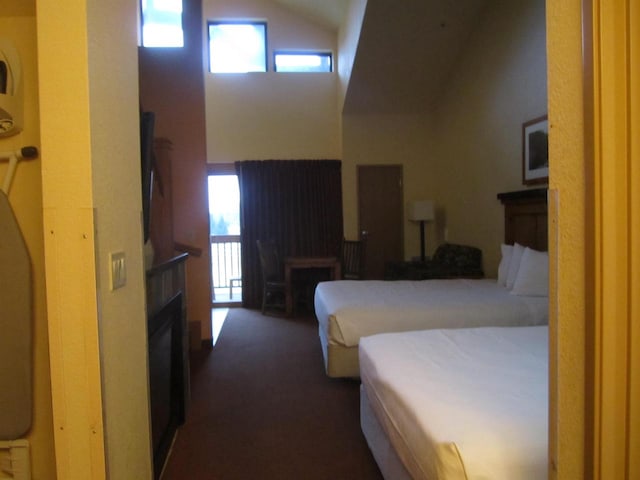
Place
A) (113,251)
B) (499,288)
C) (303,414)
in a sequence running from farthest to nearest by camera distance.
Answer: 1. (499,288)
2. (303,414)
3. (113,251)

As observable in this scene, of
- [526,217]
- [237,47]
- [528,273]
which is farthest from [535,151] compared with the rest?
[237,47]

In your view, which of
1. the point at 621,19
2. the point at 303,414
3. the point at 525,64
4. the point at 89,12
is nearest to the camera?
the point at 621,19

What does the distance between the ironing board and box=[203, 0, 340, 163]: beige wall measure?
496 centimetres

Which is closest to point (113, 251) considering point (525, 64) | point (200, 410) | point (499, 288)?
point (200, 410)

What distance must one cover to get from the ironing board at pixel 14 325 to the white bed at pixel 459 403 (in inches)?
48.6

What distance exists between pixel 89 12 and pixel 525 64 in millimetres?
3884

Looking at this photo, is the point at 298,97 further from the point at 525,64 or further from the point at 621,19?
the point at 621,19

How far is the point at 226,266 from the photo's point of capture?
656 centimetres

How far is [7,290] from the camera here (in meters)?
1.17

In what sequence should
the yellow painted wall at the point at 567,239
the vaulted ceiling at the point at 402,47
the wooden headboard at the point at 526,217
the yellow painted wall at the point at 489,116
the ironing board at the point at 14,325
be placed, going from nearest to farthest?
the yellow painted wall at the point at 567,239, the ironing board at the point at 14,325, the wooden headboard at the point at 526,217, the yellow painted wall at the point at 489,116, the vaulted ceiling at the point at 402,47

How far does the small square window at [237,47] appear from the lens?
5.98 meters

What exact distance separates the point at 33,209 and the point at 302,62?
5.66 meters

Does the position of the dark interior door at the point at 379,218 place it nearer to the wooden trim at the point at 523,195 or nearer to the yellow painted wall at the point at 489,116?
the yellow painted wall at the point at 489,116

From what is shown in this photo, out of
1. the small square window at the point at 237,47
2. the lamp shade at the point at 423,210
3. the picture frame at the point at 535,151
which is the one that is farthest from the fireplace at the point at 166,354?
the small square window at the point at 237,47
